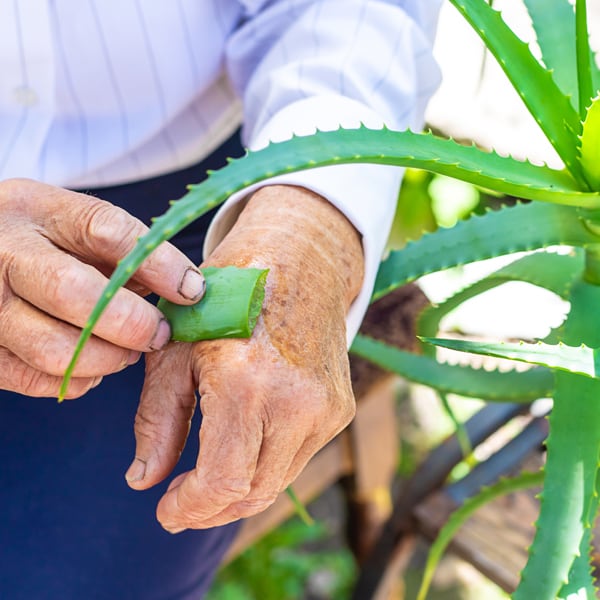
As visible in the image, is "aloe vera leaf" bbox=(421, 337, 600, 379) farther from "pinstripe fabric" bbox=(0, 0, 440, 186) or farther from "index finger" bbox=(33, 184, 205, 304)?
"pinstripe fabric" bbox=(0, 0, 440, 186)

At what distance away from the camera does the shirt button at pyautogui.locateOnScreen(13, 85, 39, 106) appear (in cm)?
68

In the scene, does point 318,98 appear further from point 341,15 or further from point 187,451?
point 187,451

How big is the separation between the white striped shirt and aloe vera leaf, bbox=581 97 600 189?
0.52 ft

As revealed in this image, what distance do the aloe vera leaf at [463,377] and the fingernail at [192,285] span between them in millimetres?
233

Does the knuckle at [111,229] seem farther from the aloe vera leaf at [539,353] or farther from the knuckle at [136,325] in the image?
the aloe vera leaf at [539,353]

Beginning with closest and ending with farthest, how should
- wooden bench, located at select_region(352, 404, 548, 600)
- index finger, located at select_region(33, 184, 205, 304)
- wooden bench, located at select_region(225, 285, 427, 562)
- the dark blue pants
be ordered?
index finger, located at select_region(33, 184, 205, 304)
the dark blue pants
wooden bench, located at select_region(352, 404, 548, 600)
wooden bench, located at select_region(225, 285, 427, 562)

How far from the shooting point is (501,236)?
1.71ft

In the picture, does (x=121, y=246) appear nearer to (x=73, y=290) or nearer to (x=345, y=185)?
(x=73, y=290)

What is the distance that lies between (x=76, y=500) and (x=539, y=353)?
44 centimetres

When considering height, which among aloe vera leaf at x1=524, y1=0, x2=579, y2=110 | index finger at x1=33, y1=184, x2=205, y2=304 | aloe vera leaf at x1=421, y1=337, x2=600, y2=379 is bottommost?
aloe vera leaf at x1=421, y1=337, x2=600, y2=379

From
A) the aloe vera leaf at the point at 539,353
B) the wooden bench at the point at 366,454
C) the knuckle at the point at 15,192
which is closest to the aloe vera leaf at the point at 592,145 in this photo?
the aloe vera leaf at the point at 539,353

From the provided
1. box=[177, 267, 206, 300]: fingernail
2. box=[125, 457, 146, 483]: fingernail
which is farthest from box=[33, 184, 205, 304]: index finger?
box=[125, 457, 146, 483]: fingernail

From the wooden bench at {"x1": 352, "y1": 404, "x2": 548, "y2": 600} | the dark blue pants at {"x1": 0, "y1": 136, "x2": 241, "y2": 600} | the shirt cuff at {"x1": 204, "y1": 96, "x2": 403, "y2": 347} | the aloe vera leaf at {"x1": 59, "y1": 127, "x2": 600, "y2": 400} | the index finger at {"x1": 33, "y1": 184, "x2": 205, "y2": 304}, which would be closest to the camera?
the aloe vera leaf at {"x1": 59, "y1": 127, "x2": 600, "y2": 400}

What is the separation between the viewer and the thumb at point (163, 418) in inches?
19.1
